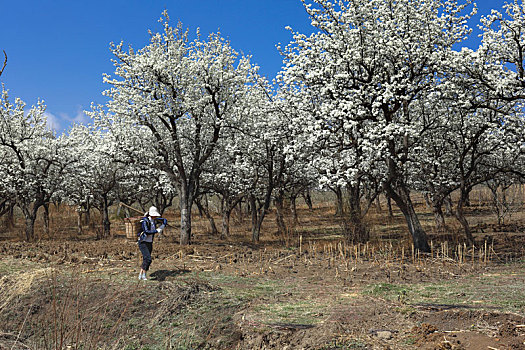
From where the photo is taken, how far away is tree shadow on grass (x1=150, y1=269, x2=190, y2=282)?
1210 cm

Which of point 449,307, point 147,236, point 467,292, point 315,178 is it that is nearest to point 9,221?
point 315,178

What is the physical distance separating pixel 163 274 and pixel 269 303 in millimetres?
4340

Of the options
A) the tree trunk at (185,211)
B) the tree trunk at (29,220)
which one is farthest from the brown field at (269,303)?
the tree trunk at (29,220)

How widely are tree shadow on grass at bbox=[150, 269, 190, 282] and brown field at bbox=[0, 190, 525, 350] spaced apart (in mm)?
33

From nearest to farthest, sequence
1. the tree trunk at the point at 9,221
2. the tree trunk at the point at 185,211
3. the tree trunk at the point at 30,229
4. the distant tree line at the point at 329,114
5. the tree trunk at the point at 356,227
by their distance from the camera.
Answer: the distant tree line at the point at 329,114 → the tree trunk at the point at 356,227 → the tree trunk at the point at 185,211 → the tree trunk at the point at 30,229 → the tree trunk at the point at 9,221

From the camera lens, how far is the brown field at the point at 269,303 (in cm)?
687

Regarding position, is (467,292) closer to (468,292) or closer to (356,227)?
(468,292)

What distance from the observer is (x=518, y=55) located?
14.3m

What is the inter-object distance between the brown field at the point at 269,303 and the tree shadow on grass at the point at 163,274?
0.11 ft

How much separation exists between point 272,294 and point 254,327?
235 cm

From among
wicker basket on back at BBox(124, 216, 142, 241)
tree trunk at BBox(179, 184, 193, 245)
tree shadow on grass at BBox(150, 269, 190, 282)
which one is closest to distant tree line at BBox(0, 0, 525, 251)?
tree trunk at BBox(179, 184, 193, 245)

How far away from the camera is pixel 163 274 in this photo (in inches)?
497

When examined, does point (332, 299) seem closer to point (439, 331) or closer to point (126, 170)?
point (439, 331)

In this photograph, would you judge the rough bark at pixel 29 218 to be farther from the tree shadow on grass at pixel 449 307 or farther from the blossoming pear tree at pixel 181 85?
the tree shadow on grass at pixel 449 307
